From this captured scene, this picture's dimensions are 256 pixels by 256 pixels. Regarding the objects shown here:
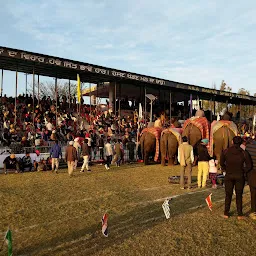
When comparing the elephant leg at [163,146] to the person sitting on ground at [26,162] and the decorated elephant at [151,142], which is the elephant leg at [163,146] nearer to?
the decorated elephant at [151,142]

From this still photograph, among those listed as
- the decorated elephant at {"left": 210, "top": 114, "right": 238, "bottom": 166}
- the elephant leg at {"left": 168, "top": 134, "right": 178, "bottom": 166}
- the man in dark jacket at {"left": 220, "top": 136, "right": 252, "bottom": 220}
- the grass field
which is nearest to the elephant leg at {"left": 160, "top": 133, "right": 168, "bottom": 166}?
the elephant leg at {"left": 168, "top": 134, "right": 178, "bottom": 166}

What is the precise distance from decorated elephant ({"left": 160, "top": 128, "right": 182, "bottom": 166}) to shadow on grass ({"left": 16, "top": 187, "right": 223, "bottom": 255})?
7516 millimetres

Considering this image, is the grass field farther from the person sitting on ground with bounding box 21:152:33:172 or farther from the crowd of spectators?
the crowd of spectators

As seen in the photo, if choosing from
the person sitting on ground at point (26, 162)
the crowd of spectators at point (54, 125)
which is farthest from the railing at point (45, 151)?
the person sitting on ground at point (26, 162)

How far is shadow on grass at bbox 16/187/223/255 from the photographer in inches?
194

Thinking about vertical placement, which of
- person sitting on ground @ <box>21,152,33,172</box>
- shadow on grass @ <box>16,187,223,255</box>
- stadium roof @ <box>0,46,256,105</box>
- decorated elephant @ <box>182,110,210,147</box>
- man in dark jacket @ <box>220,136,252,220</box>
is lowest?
shadow on grass @ <box>16,187,223,255</box>

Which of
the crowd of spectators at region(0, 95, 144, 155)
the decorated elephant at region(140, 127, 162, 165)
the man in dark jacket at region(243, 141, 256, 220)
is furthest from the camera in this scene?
the crowd of spectators at region(0, 95, 144, 155)

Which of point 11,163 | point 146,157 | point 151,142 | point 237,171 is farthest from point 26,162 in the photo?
point 237,171

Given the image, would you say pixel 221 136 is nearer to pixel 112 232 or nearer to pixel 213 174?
pixel 213 174

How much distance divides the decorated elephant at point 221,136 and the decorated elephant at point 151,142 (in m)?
3.30

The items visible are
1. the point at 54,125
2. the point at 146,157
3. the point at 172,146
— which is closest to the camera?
the point at 172,146

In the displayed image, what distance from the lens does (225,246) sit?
5062mm

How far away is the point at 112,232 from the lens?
18.8 feet

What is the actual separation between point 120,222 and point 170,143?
375 inches
